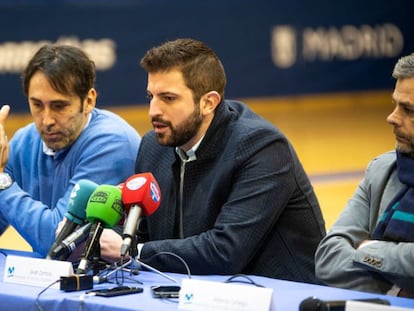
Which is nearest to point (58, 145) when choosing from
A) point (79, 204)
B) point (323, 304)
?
point (79, 204)

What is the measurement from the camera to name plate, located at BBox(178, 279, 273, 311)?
265 cm

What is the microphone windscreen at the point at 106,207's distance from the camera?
10.1ft

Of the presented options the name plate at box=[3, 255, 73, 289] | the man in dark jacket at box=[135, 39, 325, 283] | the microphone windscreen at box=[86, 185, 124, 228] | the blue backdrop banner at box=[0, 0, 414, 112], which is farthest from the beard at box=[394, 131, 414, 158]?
the blue backdrop banner at box=[0, 0, 414, 112]

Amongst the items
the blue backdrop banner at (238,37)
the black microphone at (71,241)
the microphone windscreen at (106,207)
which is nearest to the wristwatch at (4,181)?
the black microphone at (71,241)

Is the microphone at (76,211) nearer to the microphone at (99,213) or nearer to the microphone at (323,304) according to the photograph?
the microphone at (99,213)

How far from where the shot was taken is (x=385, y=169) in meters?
3.47

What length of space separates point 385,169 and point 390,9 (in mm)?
10379

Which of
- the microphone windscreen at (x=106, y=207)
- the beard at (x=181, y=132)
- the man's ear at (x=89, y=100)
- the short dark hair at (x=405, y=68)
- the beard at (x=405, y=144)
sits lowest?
the microphone windscreen at (x=106, y=207)

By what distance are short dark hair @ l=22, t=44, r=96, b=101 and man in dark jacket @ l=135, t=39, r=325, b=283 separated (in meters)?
0.55

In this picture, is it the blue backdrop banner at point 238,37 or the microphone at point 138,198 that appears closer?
the microphone at point 138,198

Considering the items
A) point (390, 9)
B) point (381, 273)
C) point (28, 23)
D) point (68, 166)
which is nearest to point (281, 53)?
point (390, 9)

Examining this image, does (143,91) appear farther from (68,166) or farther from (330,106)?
(68,166)

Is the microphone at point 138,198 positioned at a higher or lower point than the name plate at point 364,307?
higher

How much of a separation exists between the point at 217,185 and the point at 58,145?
91cm
